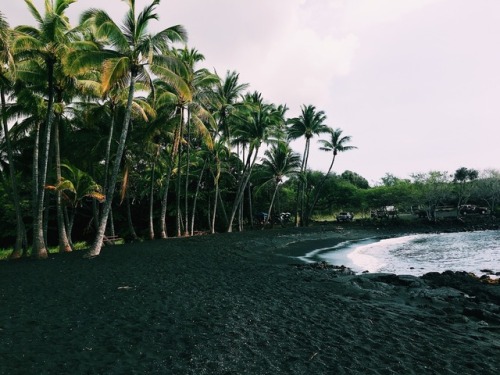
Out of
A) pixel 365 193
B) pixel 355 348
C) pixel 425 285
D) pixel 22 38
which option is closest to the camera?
pixel 355 348

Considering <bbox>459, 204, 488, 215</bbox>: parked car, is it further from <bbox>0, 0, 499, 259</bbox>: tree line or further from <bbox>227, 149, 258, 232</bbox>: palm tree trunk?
<bbox>227, 149, 258, 232</bbox>: palm tree trunk

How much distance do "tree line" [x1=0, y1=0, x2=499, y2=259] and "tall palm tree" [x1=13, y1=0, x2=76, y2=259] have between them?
4 centimetres

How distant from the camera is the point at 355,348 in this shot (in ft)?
15.5

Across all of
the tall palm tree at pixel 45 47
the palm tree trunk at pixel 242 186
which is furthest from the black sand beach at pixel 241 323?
the palm tree trunk at pixel 242 186

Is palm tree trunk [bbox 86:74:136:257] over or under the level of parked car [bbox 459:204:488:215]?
over

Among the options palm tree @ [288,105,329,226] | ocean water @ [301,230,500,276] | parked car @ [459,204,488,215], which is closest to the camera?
ocean water @ [301,230,500,276]

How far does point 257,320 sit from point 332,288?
11.6ft

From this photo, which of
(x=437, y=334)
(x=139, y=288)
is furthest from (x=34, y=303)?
(x=437, y=334)

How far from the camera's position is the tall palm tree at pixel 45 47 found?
473 inches

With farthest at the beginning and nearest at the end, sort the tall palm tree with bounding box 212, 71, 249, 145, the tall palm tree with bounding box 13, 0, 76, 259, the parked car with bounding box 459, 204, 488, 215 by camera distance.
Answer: the parked car with bounding box 459, 204, 488, 215 → the tall palm tree with bounding box 212, 71, 249, 145 → the tall palm tree with bounding box 13, 0, 76, 259

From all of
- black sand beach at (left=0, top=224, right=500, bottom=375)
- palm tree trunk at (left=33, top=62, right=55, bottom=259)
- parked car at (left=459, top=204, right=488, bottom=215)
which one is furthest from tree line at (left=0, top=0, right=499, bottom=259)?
parked car at (left=459, top=204, right=488, bottom=215)

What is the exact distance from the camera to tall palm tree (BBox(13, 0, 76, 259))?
1202 cm

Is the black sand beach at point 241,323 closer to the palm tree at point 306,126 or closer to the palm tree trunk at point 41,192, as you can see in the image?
the palm tree trunk at point 41,192

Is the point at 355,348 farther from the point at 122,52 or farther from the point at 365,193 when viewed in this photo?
the point at 365,193
